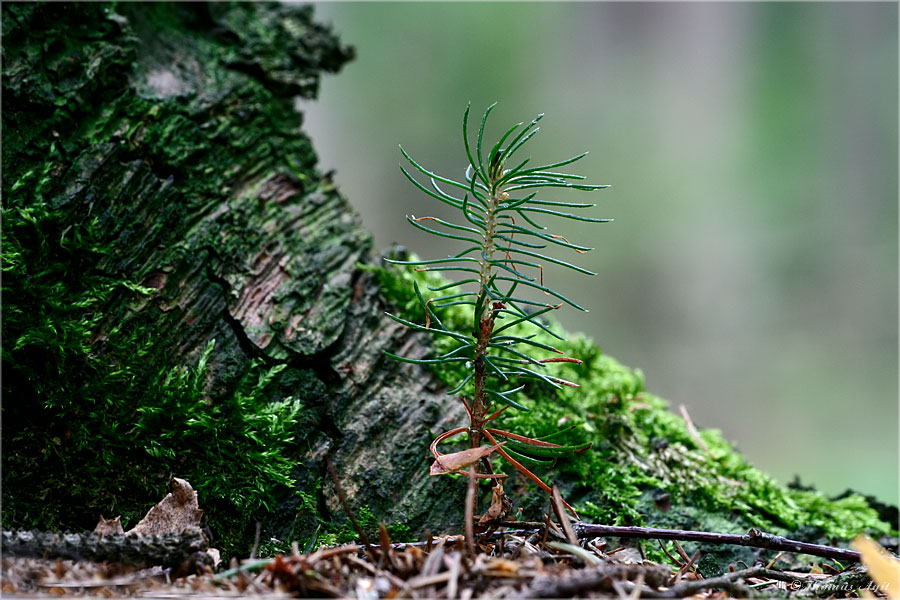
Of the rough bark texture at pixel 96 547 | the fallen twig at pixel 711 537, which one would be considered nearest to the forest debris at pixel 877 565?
the fallen twig at pixel 711 537

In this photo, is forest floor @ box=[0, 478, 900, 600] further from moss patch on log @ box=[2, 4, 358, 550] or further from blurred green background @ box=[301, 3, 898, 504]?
blurred green background @ box=[301, 3, 898, 504]

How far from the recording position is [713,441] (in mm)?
1691

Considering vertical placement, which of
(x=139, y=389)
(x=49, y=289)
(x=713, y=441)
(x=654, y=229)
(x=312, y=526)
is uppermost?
(x=654, y=229)

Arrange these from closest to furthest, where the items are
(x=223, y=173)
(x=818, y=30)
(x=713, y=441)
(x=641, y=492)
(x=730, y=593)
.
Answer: (x=730, y=593) < (x=641, y=492) < (x=223, y=173) < (x=713, y=441) < (x=818, y=30)

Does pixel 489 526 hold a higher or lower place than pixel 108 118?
lower

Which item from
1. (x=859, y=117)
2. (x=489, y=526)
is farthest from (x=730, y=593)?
(x=859, y=117)

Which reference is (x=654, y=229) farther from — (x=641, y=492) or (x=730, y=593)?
(x=730, y=593)

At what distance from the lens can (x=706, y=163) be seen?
246 inches

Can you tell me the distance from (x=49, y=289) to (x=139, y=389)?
26cm

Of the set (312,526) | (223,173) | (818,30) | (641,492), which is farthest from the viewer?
(818,30)

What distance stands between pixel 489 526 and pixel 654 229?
5787mm

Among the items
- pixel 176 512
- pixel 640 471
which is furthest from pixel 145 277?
pixel 640 471

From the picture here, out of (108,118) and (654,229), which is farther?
(654,229)

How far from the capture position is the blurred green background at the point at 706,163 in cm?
598
